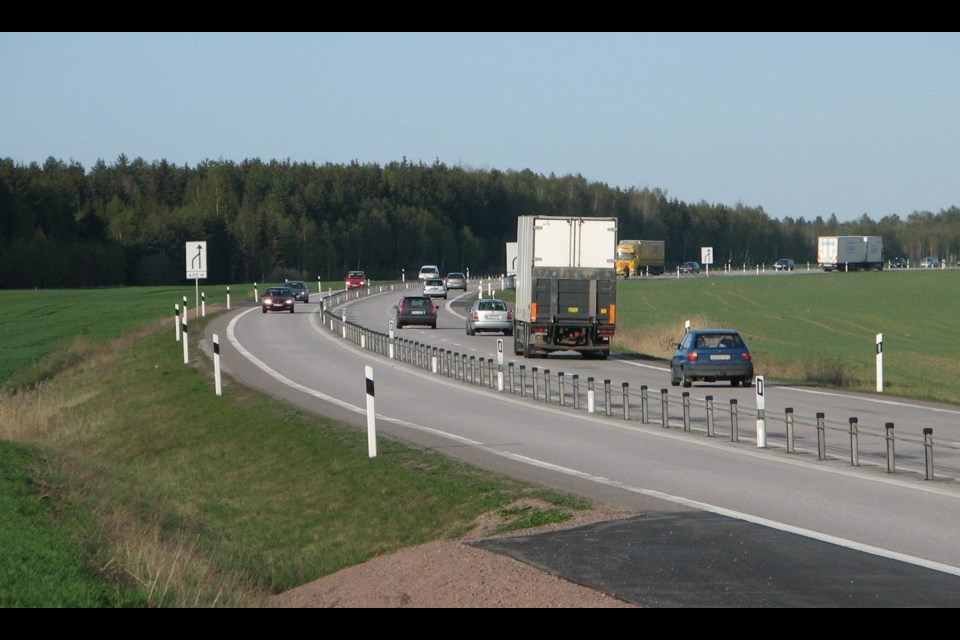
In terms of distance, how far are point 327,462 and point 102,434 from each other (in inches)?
440

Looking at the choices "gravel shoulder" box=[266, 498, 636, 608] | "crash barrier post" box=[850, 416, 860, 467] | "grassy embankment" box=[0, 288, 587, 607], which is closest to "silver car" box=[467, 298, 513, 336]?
"grassy embankment" box=[0, 288, 587, 607]

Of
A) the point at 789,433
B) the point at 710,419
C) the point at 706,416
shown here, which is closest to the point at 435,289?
the point at 706,416

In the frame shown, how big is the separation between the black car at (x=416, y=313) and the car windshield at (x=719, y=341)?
29.5m

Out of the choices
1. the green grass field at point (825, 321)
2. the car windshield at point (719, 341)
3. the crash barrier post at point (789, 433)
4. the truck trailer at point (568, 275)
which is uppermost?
the truck trailer at point (568, 275)

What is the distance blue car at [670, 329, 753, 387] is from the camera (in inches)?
1165

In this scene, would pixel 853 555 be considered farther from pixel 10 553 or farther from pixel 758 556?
pixel 10 553

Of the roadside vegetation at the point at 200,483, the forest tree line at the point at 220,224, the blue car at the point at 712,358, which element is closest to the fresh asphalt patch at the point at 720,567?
the roadside vegetation at the point at 200,483

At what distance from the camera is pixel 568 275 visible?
37.8 meters

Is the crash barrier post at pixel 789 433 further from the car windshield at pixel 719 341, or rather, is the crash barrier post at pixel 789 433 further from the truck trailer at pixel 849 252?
the truck trailer at pixel 849 252

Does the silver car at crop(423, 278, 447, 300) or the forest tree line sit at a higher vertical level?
the forest tree line

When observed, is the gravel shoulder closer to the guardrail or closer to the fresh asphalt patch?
the fresh asphalt patch

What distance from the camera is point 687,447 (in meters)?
19.0

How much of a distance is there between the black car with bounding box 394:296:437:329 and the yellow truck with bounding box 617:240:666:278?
73.0 meters

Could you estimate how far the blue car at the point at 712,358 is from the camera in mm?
29594
